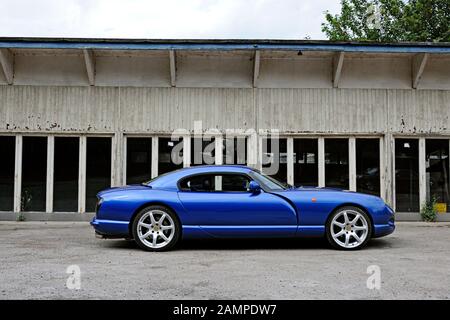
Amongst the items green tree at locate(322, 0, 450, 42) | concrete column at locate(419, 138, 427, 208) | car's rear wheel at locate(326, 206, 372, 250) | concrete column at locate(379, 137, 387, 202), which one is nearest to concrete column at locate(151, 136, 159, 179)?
concrete column at locate(379, 137, 387, 202)

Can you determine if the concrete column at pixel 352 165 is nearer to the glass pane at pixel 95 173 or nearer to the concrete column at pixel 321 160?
the concrete column at pixel 321 160

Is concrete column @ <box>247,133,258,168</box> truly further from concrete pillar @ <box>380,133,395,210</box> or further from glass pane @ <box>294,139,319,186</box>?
concrete pillar @ <box>380,133,395,210</box>

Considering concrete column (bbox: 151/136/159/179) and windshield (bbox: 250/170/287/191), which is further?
concrete column (bbox: 151/136/159/179)

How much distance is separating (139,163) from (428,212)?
23.9ft

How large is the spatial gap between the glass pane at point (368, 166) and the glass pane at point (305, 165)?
3.57 feet

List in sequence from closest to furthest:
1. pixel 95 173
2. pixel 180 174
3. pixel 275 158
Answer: pixel 180 174 → pixel 95 173 → pixel 275 158

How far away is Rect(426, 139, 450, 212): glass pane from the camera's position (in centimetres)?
1286

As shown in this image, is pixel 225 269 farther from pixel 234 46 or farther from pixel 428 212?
pixel 428 212

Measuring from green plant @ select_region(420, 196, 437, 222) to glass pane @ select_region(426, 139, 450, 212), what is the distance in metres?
0.23

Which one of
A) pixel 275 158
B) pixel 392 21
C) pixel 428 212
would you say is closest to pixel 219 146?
pixel 275 158

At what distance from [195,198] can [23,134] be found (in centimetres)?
677

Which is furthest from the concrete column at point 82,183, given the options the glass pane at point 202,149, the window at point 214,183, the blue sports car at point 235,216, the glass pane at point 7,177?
the window at point 214,183

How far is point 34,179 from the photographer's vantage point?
12.6 m
